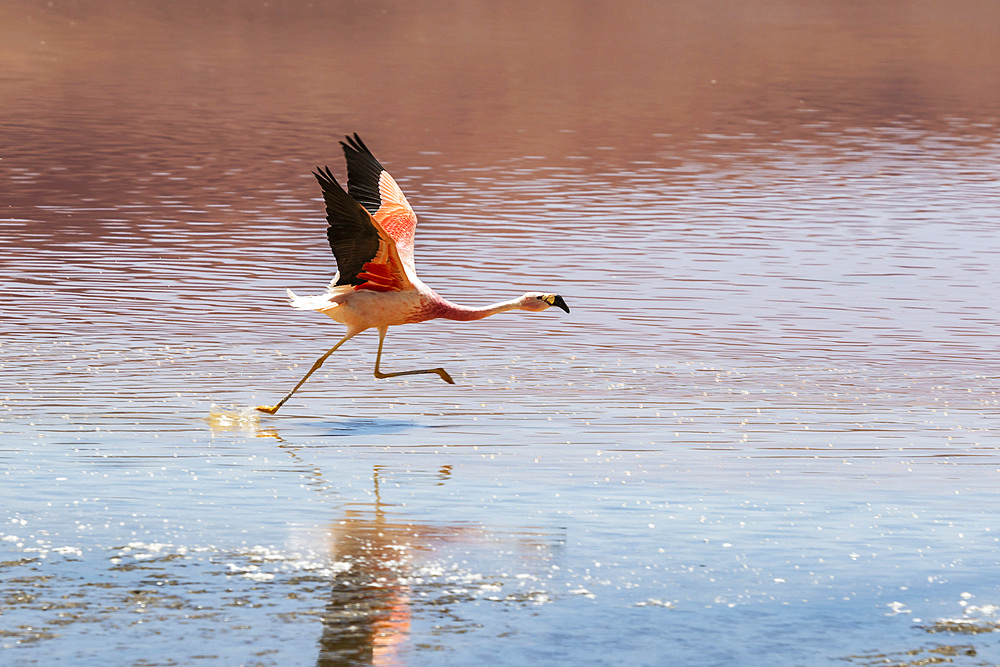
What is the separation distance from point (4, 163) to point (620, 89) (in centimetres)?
1771

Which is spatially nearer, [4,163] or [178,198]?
[178,198]

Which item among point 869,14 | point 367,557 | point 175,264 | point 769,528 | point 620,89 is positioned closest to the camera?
point 367,557

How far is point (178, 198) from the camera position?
23.5 m

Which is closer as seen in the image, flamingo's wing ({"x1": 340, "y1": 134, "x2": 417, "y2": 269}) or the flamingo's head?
the flamingo's head

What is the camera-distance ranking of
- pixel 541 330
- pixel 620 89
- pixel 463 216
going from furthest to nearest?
pixel 620 89, pixel 463 216, pixel 541 330

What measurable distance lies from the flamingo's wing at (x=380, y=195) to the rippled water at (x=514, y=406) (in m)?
1.09

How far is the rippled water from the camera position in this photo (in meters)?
7.15

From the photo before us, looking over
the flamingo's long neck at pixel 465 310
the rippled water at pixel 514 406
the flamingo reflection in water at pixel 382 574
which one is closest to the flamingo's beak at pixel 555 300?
the flamingo's long neck at pixel 465 310

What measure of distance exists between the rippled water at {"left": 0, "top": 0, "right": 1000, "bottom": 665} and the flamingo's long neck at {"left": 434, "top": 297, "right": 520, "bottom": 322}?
572mm

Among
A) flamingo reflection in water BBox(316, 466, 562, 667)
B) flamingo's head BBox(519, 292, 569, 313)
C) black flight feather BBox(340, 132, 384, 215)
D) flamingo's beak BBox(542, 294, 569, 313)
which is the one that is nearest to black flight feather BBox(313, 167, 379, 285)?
flamingo's head BBox(519, 292, 569, 313)

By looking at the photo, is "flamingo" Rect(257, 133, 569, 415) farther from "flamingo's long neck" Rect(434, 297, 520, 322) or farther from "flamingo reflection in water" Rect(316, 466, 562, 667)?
"flamingo reflection in water" Rect(316, 466, 562, 667)

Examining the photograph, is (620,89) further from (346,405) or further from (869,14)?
(869,14)

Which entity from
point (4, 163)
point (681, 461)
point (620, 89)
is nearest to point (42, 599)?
point (681, 461)

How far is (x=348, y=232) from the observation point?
36.4 ft
